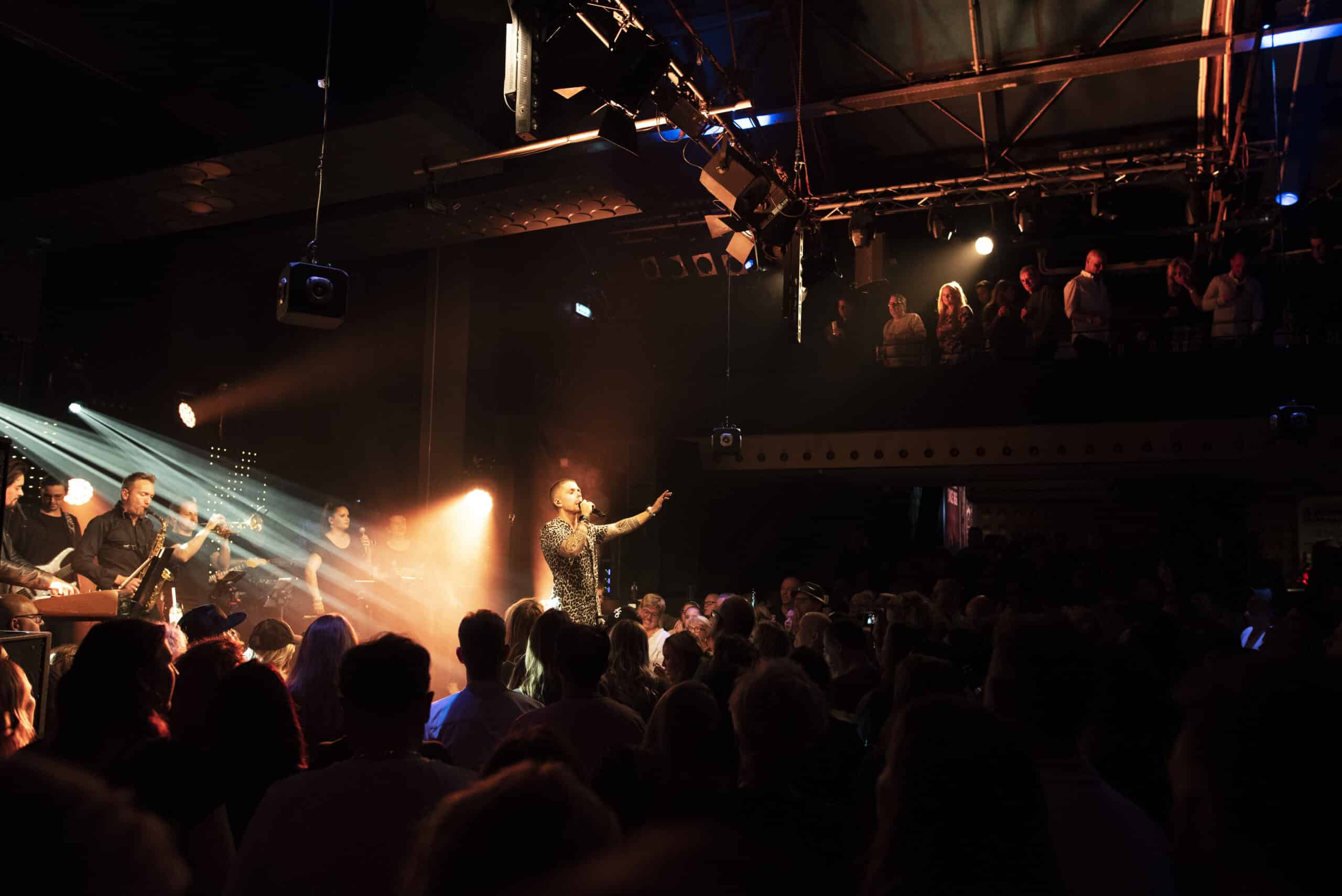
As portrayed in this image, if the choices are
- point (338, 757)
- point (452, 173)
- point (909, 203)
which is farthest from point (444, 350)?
point (338, 757)

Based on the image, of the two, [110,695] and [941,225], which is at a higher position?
[941,225]

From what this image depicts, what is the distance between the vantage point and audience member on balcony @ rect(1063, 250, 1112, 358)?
1004 cm

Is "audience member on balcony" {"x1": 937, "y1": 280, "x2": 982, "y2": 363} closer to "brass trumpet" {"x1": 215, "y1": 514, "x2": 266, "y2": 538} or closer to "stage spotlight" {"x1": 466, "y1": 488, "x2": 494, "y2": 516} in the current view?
"stage spotlight" {"x1": 466, "y1": 488, "x2": 494, "y2": 516}

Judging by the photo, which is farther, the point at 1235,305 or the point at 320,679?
the point at 1235,305

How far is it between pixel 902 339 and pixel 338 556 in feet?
23.3

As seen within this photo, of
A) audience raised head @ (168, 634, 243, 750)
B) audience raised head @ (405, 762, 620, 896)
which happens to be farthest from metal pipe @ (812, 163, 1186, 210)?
audience raised head @ (405, 762, 620, 896)

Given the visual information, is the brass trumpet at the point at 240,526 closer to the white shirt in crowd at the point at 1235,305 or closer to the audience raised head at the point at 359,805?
the audience raised head at the point at 359,805

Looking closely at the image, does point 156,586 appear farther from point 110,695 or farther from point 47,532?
point 110,695

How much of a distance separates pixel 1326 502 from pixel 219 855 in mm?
16813

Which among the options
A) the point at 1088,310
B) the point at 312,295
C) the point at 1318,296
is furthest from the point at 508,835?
the point at 1318,296

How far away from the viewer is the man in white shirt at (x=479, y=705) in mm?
2832

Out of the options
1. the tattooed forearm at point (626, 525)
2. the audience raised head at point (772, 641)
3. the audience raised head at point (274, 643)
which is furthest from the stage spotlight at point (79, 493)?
the audience raised head at point (772, 641)

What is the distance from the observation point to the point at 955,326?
10.6 meters

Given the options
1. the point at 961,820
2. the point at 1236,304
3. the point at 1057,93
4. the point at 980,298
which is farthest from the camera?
the point at 980,298
